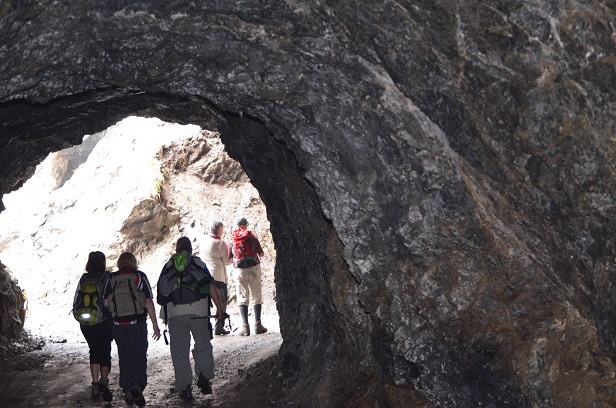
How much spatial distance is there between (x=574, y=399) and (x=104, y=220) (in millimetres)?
16162

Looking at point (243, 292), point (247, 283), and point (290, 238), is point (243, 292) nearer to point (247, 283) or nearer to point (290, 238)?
point (247, 283)

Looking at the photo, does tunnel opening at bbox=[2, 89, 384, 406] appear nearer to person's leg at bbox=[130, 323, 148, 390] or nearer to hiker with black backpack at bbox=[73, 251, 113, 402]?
person's leg at bbox=[130, 323, 148, 390]

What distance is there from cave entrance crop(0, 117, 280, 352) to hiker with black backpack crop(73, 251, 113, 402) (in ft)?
23.4

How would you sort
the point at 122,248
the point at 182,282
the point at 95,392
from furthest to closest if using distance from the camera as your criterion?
1. the point at 122,248
2. the point at 95,392
3. the point at 182,282

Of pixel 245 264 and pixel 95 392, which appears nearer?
pixel 95 392

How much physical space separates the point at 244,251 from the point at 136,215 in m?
7.28

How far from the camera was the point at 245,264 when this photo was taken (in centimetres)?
1248

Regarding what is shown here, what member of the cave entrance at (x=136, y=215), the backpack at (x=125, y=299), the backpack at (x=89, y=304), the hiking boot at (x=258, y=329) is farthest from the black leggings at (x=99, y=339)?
the cave entrance at (x=136, y=215)

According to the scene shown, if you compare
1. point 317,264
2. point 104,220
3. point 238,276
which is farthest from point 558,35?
point 104,220

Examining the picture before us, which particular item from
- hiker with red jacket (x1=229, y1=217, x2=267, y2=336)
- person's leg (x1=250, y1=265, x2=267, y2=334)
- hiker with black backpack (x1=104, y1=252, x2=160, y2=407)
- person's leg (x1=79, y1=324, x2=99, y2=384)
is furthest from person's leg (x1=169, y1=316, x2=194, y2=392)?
person's leg (x1=250, y1=265, x2=267, y2=334)

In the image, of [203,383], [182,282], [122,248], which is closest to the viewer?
[182,282]

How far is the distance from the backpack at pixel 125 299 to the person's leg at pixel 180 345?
0.41 meters

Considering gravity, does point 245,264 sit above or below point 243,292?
above

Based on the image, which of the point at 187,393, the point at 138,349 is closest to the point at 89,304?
the point at 138,349
